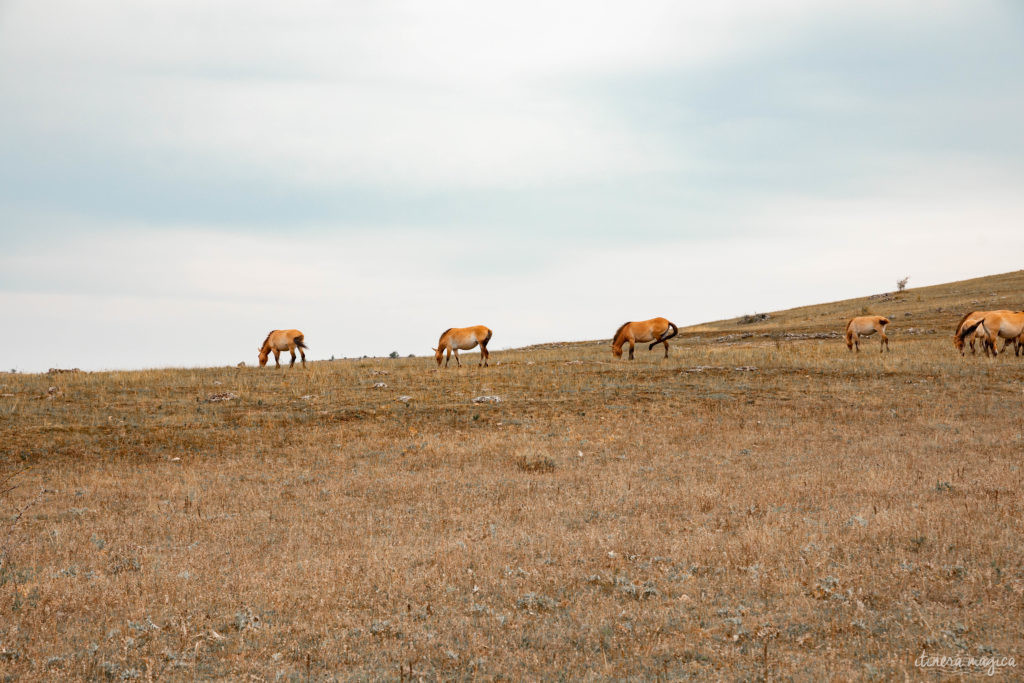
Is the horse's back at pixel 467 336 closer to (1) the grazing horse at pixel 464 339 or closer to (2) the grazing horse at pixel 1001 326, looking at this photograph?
(1) the grazing horse at pixel 464 339

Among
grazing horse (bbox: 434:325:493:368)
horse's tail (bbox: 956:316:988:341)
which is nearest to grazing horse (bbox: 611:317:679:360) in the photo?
grazing horse (bbox: 434:325:493:368)

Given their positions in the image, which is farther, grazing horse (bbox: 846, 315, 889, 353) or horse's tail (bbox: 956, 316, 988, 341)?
grazing horse (bbox: 846, 315, 889, 353)

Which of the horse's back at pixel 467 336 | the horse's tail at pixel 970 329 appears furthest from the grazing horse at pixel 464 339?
the horse's tail at pixel 970 329

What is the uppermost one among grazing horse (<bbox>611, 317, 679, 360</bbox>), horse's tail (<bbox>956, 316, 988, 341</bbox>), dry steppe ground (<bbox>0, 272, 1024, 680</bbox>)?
grazing horse (<bbox>611, 317, 679, 360</bbox>)

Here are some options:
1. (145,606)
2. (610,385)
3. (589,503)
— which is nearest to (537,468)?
(589,503)

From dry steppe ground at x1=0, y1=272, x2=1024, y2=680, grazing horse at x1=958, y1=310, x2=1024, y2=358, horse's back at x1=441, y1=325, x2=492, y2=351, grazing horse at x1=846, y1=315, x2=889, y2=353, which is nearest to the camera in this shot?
dry steppe ground at x1=0, y1=272, x2=1024, y2=680

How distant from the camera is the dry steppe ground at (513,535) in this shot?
659 centimetres

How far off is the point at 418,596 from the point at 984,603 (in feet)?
19.0

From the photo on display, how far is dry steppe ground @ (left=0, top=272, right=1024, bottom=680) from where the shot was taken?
659 cm

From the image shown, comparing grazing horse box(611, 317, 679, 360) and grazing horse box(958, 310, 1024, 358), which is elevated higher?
grazing horse box(611, 317, 679, 360)

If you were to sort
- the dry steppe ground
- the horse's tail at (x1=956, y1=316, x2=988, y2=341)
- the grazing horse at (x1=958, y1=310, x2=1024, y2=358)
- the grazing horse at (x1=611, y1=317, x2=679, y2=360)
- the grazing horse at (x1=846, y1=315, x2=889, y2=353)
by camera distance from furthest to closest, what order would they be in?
1. the grazing horse at (x1=846, y1=315, x2=889, y2=353)
2. the grazing horse at (x1=611, y1=317, x2=679, y2=360)
3. the horse's tail at (x1=956, y1=316, x2=988, y2=341)
4. the grazing horse at (x1=958, y1=310, x2=1024, y2=358)
5. the dry steppe ground

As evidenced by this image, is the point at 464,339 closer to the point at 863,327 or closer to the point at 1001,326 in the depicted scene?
the point at 863,327

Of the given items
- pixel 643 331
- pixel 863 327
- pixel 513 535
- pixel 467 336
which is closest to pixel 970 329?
pixel 863 327

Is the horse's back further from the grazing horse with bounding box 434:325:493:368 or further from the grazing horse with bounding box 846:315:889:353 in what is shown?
the grazing horse with bounding box 846:315:889:353
